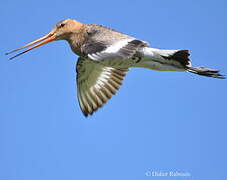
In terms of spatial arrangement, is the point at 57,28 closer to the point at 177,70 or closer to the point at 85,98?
the point at 85,98

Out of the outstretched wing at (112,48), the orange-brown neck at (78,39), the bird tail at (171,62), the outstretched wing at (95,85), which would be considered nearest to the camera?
the outstretched wing at (112,48)

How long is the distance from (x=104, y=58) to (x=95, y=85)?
3227 millimetres

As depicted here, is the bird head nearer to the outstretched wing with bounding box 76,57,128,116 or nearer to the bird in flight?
the bird in flight

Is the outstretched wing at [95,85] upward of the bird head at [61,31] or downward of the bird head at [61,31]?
downward

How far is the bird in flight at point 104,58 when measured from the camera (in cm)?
761

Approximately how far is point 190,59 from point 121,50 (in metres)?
1.35

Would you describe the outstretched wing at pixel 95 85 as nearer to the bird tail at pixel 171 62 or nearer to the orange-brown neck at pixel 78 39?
the orange-brown neck at pixel 78 39

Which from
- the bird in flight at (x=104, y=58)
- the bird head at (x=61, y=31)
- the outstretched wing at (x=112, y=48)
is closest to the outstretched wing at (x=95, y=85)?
the bird in flight at (x=104, y=58)

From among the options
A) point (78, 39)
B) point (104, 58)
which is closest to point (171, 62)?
point (104, 58)

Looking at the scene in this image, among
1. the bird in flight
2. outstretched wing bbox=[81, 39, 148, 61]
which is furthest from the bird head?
outstretched wing bbox=[81, 39, 148, 61]

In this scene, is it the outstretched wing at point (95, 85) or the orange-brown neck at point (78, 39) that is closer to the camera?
the orange-brown neck at point (78, 39)

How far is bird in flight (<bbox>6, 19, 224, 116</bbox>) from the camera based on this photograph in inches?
300

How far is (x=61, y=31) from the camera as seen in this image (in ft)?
30.4

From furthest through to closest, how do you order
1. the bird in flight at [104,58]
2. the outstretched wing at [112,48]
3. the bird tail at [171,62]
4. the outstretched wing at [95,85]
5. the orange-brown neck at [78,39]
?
the outstretched wing at [95,85] → the orange-brown neck at [78,39] → the bird tail at [171,62] → the bird in flight at [104,58] → the outstretched wing at [112,48]
